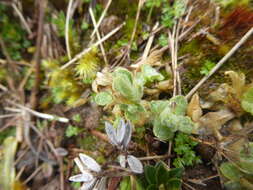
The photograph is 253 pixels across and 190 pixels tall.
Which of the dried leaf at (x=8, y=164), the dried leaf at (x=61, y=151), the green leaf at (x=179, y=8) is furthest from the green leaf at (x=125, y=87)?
the dried leaf at (x=8, y=164)

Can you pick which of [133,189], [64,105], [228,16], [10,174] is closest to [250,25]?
[228,16]

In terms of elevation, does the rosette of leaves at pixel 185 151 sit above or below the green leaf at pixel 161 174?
above

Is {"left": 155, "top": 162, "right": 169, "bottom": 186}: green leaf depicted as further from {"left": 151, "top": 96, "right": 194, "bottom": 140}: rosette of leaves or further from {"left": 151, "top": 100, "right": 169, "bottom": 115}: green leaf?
{"left": 151, "top": 100, "right": 169, "bottom": 115}: green leaf

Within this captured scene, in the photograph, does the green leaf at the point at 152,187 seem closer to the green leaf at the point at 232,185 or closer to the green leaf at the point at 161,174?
the green leaf at the point at 161,174

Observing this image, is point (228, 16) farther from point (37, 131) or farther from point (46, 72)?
point (37, 131)

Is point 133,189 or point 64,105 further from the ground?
point 64,105

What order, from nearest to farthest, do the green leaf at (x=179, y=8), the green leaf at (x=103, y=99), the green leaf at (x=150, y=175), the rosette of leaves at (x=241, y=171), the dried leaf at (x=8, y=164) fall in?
the rosette of leaves at (x=241, y=171) → the green leaf at (x=150, y=175) → the green leaf at (x=103, y=99) → the green leaf at (x=179, y=8) → the dried leaf at (x=8, y=164)

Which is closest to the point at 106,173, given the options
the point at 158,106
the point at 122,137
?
the point at 122,137
